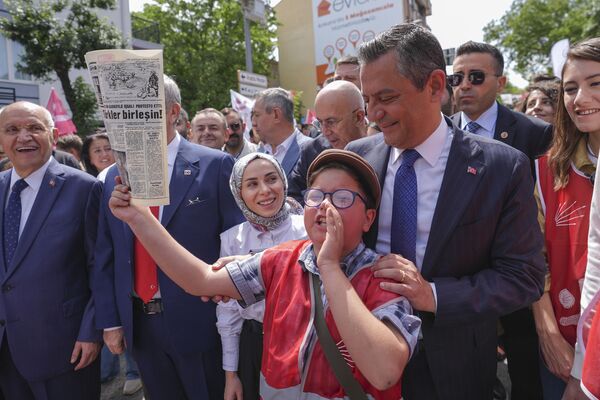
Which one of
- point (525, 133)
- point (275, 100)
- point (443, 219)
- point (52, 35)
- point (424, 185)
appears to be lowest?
point (443, 219)

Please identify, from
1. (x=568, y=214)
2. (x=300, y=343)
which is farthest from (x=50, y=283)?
(x=568, y=214)

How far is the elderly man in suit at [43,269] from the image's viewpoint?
255 centimetres

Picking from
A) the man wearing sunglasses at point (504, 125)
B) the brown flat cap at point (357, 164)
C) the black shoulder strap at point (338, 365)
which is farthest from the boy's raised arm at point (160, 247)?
the man wearing sunglasses at point (504, 125)

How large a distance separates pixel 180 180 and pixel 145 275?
0.55 metres

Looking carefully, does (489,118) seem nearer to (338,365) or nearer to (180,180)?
(180,180)

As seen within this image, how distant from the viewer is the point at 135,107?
1.44 metres

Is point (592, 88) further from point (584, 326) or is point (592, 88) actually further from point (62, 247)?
point (62, 247)

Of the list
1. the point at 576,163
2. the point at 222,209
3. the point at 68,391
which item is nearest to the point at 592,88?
the point at 576,163

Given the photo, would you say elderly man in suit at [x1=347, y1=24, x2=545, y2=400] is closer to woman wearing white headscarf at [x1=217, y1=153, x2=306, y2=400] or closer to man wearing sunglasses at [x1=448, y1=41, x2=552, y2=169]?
woman wearing white headscarf at [x1=217, y1=153, x2=306, y2=400]

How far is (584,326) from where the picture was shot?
4.28 feet

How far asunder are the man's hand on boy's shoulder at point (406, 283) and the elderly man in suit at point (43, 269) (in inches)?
76.1

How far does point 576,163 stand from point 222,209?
71.3 inches

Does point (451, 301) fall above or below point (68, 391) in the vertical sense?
above

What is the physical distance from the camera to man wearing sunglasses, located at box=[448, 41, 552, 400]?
273 centimetres
